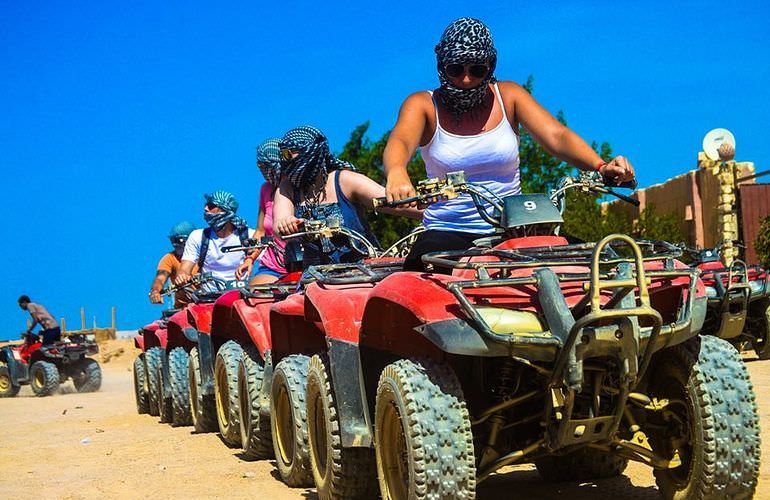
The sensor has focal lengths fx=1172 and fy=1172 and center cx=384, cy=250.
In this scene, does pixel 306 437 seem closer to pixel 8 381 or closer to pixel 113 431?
pixel 113 431

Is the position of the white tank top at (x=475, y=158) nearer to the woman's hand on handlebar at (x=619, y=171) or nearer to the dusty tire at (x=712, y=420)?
the woman's hand on handlebar at (x=619, y=171)

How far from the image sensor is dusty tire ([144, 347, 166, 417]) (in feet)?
41.8

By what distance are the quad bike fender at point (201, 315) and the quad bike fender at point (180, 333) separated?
0.29 metres

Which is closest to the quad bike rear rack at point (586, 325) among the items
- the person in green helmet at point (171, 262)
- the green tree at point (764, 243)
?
the person in green helmet at point (171, 262)

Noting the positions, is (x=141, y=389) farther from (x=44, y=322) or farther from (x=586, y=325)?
(x=586, y=325)

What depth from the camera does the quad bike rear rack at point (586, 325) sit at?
4102 mm

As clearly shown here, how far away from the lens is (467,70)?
5910mm

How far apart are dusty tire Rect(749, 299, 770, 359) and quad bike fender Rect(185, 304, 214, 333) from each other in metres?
8.30

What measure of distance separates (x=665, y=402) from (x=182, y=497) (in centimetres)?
301

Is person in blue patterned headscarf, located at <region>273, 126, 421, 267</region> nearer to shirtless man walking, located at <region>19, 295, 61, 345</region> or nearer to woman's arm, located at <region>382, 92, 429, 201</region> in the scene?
woman's arm, located at <region>382, 92, 429, 201</region>

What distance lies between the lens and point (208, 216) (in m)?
13.0

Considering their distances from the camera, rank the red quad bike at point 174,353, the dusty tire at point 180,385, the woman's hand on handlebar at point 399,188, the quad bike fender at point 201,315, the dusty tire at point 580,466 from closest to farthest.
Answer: the woman's hand on handlebar at point 399,188 < the dusty tire at point 580,466 < the quad bike fender at point 201,315 < the red quad bike at point 174,353 < the dusty tire at point 180,385

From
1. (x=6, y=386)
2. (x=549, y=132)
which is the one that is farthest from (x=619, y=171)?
(x=6, y=386)

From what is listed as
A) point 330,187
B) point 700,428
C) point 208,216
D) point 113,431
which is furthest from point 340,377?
point 208,216
